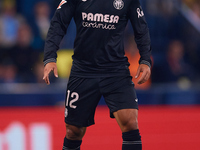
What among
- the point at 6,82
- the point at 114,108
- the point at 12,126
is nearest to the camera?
the point at 114,108

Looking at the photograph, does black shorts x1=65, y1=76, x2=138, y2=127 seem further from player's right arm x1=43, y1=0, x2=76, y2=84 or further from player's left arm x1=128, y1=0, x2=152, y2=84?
player's right arm x1=43, y1=0, x2=76, y2=84

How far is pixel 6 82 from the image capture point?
22.4 feet

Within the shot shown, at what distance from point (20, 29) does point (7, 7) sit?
0.54m

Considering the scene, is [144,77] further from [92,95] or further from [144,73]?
[92,95]

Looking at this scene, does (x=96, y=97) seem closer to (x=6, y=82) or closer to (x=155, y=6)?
(x=6, y=82)

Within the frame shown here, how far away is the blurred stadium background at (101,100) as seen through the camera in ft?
14.7

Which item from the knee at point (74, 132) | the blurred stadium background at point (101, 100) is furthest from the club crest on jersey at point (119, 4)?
the blurred stadium background at point (101, 100)

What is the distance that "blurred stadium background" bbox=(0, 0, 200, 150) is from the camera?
14.7ft

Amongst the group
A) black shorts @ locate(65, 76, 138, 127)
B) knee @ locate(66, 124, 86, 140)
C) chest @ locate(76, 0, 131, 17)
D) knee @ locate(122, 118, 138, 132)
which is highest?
chest @ locate(76, 0, 131, 17)

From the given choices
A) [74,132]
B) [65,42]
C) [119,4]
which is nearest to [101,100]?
[65,42]

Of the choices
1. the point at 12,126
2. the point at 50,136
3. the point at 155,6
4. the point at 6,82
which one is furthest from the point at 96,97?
the point at 155,6

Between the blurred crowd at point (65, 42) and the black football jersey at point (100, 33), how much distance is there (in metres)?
3.43

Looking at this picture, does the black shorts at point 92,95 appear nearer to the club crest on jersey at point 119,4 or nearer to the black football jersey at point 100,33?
the black football jersey at point 100,33

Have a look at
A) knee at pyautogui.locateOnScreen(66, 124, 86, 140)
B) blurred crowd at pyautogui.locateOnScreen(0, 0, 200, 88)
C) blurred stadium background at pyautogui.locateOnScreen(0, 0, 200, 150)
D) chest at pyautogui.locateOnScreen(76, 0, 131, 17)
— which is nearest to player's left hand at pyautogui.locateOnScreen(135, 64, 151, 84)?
chest at pyautogui.locateOnScreen(76, 0, 131, 17)
